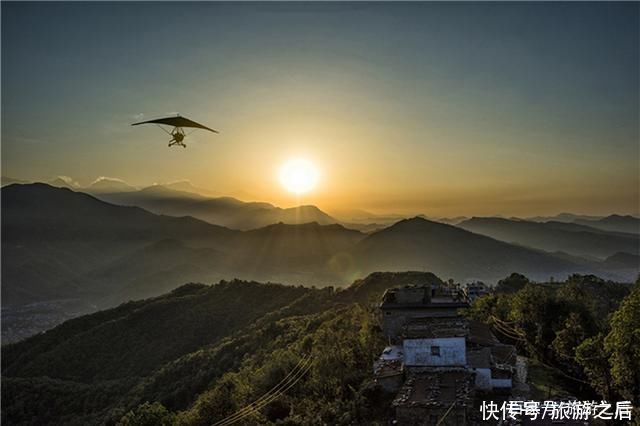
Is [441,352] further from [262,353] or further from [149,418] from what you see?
[262,353]

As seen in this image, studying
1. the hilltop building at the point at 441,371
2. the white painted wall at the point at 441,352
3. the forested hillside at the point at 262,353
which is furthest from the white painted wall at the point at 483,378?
the forested hillside at the point at 262,353

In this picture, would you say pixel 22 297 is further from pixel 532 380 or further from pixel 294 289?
pixel 532 380

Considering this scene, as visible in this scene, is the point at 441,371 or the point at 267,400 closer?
the point at 441,371

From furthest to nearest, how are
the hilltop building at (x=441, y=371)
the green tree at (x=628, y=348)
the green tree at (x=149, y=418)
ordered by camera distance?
the green tree at (x=628, y=348)
the green tree at (x=149, y=418)
the hilltop building at (x=441, y=371)

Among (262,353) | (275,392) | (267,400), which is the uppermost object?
(267,400)

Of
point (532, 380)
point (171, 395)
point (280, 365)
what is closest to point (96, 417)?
point (171, 395)

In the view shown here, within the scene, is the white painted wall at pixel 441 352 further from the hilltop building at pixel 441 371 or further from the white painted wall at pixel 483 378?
the white painted wall at pixel 483 378

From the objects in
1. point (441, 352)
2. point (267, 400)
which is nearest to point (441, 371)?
point (441, 352)

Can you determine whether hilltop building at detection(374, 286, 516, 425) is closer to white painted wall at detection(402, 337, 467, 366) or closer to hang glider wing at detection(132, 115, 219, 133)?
white painted wall at detection(402, 337, 467, 366)
